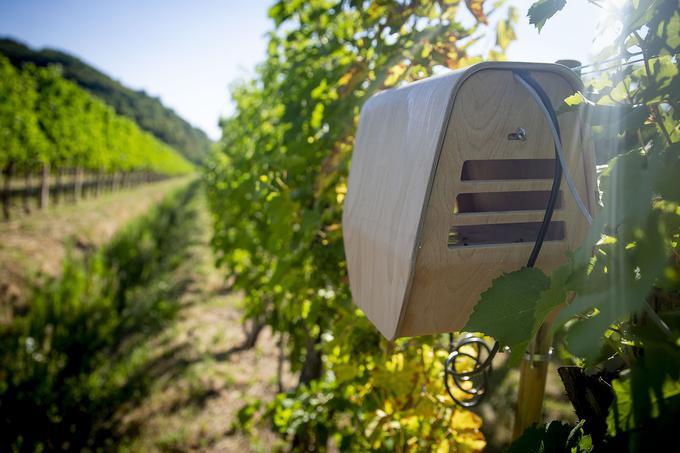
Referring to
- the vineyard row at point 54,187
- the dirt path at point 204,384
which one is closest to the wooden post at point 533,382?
the dirt path at point 204,384

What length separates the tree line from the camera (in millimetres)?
14195

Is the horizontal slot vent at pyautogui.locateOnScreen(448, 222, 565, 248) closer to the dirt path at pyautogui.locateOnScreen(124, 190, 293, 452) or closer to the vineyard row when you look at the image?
the dirt path at pyautogui.locateOnScreen(124, 190, 293, 452)

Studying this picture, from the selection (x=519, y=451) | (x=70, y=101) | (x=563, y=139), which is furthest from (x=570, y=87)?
(x=70, y=101)

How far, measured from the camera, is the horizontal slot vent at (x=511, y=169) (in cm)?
81

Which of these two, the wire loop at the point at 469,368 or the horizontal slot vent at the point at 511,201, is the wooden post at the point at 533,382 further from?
the horizontal slot vent at the point at 511,201

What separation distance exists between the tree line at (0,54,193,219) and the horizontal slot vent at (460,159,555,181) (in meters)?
16.0

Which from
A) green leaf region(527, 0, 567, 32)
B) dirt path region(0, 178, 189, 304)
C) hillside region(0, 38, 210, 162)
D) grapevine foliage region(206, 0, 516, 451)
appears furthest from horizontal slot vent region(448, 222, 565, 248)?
hillside region(0, 38, 210, 162)

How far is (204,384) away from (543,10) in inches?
225

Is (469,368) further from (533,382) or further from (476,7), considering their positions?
(476,7)

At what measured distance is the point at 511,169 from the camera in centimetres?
83

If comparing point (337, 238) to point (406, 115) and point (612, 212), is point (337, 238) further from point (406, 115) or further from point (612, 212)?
point (612, 212)

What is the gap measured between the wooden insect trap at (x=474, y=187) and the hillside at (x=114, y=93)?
2954 inches

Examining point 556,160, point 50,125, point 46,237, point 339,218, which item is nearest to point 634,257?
point 556,160

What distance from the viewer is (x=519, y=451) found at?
0.71m
